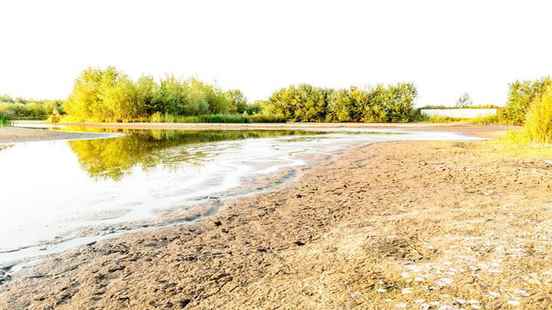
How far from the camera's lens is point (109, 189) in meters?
7.48

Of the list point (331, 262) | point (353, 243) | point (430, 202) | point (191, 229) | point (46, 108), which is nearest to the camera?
point (331, 262)

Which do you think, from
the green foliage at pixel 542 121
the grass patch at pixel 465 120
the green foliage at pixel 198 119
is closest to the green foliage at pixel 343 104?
the grass patch at pixel 465 120

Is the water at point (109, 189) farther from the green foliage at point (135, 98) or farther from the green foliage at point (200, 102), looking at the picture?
the green foliage at point (135, 98)

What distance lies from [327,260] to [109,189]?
16.8 ft

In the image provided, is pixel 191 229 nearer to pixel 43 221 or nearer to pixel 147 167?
pixel 43 221

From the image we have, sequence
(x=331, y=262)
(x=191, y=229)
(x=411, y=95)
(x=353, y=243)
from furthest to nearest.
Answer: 1. (x=411, y=95)
2. (x=191, y=229)
3. (x=353, y=243)
4. (x=331, y=262)

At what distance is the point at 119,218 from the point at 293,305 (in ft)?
11.4

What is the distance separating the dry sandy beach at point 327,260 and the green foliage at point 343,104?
110 ft

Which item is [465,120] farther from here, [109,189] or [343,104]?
[109,189]

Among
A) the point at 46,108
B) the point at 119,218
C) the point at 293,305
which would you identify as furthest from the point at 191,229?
the point at 46,108

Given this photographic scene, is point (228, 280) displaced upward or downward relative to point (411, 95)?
downward

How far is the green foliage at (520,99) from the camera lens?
28.3 meters

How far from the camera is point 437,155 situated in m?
11.3

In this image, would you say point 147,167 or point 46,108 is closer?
point 147,167
